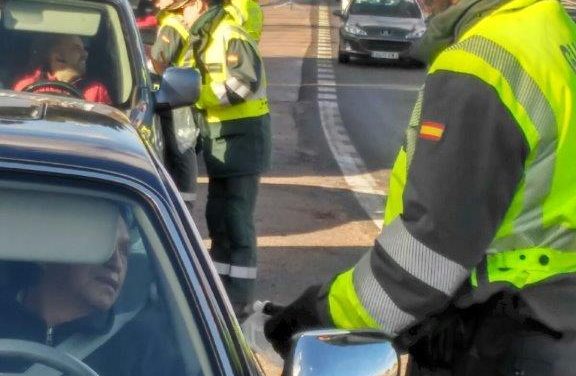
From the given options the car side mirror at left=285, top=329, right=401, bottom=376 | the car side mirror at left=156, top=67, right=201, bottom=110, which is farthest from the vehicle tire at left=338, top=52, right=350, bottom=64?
the car side mirror at left=285, top=329, right=401, bottom=376

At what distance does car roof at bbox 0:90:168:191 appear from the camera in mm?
2811

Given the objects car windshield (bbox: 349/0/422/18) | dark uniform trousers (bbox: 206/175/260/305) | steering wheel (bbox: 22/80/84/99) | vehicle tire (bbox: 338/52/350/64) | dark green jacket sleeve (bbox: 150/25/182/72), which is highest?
steering wheel (bbox: 22/80/84/99)

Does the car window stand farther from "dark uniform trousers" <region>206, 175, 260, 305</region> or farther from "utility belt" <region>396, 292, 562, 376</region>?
"dark uniform trousers" <region>206, 175, 260, 305</region>

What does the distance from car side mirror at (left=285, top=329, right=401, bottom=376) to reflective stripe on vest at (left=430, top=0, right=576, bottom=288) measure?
17.6 inches

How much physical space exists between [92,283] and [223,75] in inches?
186

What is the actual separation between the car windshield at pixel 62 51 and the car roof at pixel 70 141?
3429 mm

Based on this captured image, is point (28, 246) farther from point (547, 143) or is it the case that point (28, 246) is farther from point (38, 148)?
point (547, 143)

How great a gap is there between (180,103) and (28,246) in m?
4.44

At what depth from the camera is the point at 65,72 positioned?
703cm

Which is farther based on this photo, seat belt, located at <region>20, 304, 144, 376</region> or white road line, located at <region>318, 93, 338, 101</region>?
white road line, located at <region>318, 93, 338, 101</region>

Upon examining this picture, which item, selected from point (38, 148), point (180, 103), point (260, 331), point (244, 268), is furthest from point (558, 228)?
point (244, 268)

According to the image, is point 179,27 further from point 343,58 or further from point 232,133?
point 343,58

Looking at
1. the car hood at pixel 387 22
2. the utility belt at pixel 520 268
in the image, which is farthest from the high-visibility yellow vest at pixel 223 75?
the car hood at pixel 387 22

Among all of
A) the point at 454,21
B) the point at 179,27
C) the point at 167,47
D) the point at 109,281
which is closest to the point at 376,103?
the point at 167,47
